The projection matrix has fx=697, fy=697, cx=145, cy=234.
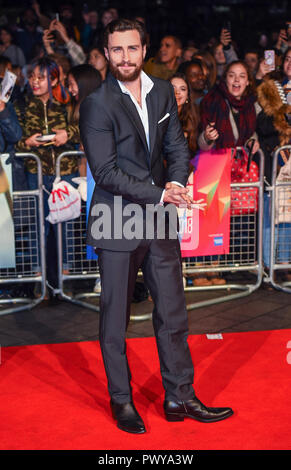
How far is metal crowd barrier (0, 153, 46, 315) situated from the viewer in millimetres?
6301

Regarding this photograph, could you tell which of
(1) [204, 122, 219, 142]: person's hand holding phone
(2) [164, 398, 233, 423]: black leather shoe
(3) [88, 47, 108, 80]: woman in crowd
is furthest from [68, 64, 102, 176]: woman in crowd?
(2) [164, 398, 233, 423]: black leather shoe

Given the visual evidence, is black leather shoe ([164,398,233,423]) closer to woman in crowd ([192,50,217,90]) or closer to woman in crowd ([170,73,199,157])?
woman in crowd ([170,73,199,157])

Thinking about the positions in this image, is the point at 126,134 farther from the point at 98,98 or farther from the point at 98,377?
the point at 98,377

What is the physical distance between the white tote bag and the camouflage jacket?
287 mm

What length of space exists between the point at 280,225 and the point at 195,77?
1898 mm

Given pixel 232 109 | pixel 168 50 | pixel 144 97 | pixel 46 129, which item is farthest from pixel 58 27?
pixel 144 97

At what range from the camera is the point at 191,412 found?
12.9 feet

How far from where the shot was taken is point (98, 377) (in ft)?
15.4

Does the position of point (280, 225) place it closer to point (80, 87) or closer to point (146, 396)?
point (80, 87)

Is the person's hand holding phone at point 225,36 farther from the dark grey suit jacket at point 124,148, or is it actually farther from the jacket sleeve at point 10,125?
the dark grey suit jacket at point 124,148

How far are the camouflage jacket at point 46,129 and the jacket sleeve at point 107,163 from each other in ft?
9.31

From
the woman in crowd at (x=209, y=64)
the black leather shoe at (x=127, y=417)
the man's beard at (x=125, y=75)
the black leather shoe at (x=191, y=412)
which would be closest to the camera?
the man's beard at (x=125, y=75)

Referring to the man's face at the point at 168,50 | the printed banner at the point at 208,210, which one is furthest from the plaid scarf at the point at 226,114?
the man's face at the point at 168,50

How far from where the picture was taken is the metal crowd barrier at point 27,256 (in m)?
6.30
